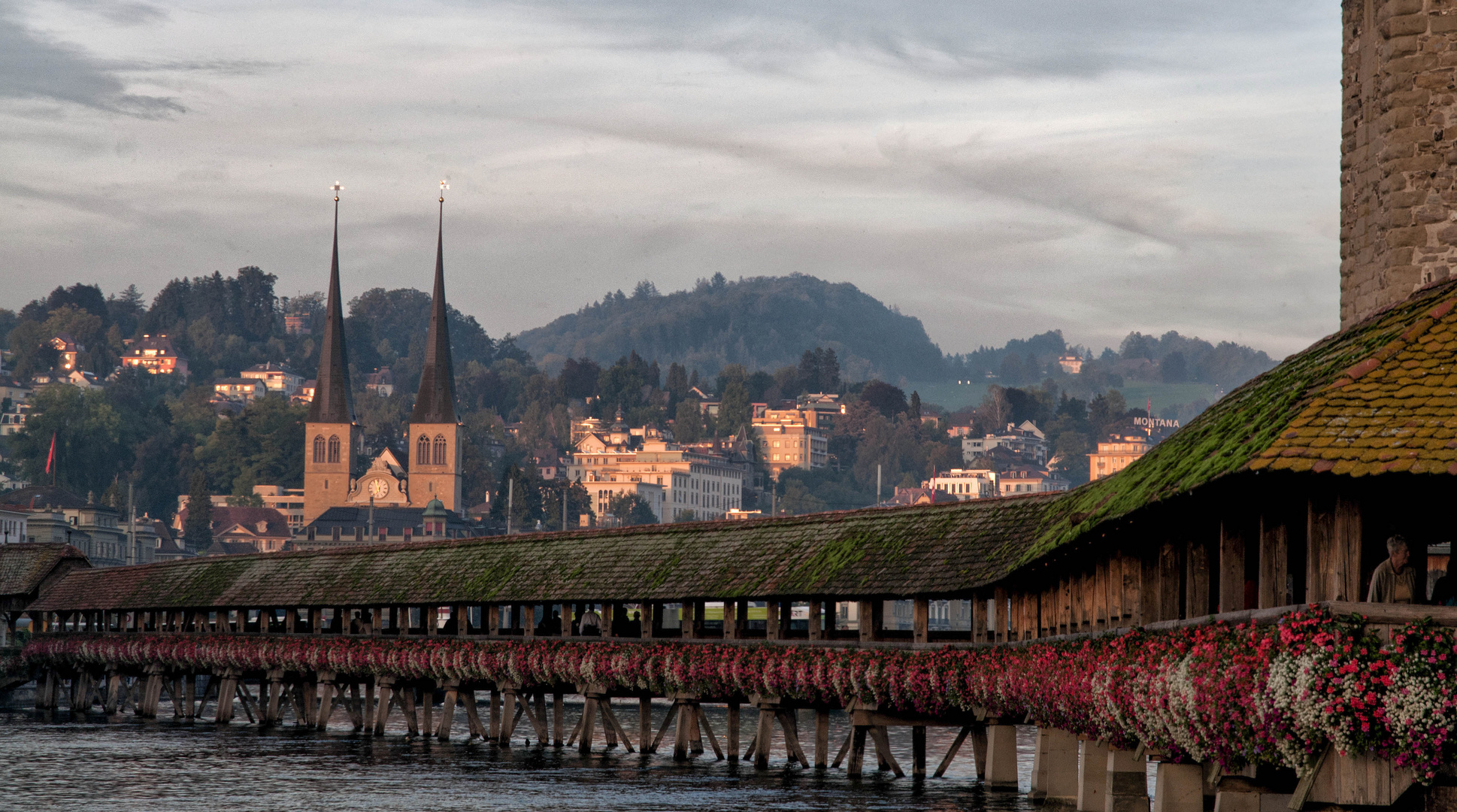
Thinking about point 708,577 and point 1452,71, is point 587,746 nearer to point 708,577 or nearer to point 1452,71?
point 708,577

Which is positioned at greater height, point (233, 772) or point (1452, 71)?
point (1452, 71)

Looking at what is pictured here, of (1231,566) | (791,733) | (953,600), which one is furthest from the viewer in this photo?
(791,733)

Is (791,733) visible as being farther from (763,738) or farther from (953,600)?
(953,600)

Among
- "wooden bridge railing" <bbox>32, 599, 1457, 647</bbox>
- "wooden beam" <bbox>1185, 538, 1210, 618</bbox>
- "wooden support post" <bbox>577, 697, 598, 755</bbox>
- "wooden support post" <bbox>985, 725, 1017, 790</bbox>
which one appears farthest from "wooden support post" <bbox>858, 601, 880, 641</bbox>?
"wooden beam" <bbox>1185, 538, 1210, 618</bbox>

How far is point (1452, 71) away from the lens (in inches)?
1034

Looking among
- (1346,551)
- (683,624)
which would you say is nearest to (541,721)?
(683,624)

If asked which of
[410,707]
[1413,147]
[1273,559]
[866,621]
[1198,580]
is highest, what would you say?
[1413,147]

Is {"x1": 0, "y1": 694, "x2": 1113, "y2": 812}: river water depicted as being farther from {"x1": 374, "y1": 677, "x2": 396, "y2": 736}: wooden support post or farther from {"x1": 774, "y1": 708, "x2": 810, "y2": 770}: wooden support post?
{"x1": 374, "y1": 677, "x2": 396, "y2": 736}: wooden support post

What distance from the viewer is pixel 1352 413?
622 inches

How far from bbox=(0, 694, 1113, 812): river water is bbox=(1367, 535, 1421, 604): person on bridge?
56.7ft

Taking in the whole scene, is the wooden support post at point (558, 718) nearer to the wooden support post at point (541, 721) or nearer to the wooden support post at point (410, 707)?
the wooden support post at point (541, 721)

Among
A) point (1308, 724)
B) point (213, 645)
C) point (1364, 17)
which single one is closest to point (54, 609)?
point (213, 645)

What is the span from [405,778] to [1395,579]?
29320mm

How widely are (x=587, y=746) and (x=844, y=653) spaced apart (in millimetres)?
13567
